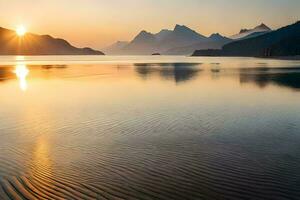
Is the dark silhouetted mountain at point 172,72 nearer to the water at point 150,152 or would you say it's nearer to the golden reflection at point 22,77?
the golden reflection at point 22,77

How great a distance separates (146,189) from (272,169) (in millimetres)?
5694

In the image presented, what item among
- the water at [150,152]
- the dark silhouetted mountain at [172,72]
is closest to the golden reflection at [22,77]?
the dark silhouetted mountain at [172,72]

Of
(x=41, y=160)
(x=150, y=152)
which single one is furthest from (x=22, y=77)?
(x=150, y=152)

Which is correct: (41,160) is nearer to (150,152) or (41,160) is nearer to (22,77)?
(150,152)

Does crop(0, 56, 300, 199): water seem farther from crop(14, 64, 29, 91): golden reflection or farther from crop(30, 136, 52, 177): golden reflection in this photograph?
crop(14, 64, 29, 91): golden reflection

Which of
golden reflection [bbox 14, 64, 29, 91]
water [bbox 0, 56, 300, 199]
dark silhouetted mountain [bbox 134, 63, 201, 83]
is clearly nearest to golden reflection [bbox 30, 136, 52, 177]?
water [bbox 0, 56, 300, 199]

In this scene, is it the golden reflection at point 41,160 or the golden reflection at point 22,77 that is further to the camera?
the golden reflection at point 22,77

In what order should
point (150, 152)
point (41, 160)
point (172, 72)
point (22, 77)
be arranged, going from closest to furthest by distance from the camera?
1. point (41, 160)
2. point (150, 152)
3. point (22, 77)
4. point (172, 72)

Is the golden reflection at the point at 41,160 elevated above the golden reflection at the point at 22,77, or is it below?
below

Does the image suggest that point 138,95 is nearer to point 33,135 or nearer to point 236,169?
point 33,135

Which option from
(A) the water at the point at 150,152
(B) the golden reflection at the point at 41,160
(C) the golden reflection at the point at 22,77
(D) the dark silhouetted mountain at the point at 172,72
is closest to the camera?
(A) the water at the point at 150,152

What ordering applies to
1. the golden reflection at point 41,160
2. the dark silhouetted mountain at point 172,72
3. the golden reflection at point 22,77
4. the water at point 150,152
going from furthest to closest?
1. the dark silhouetted mountain at point 172,72
2. the golden reflection at point 22,77
3. the golden reflection at point 41,160
4. the water at point 150,152

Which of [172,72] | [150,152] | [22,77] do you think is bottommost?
[150,152]

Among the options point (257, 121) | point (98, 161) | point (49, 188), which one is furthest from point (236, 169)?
point (257, 121)
